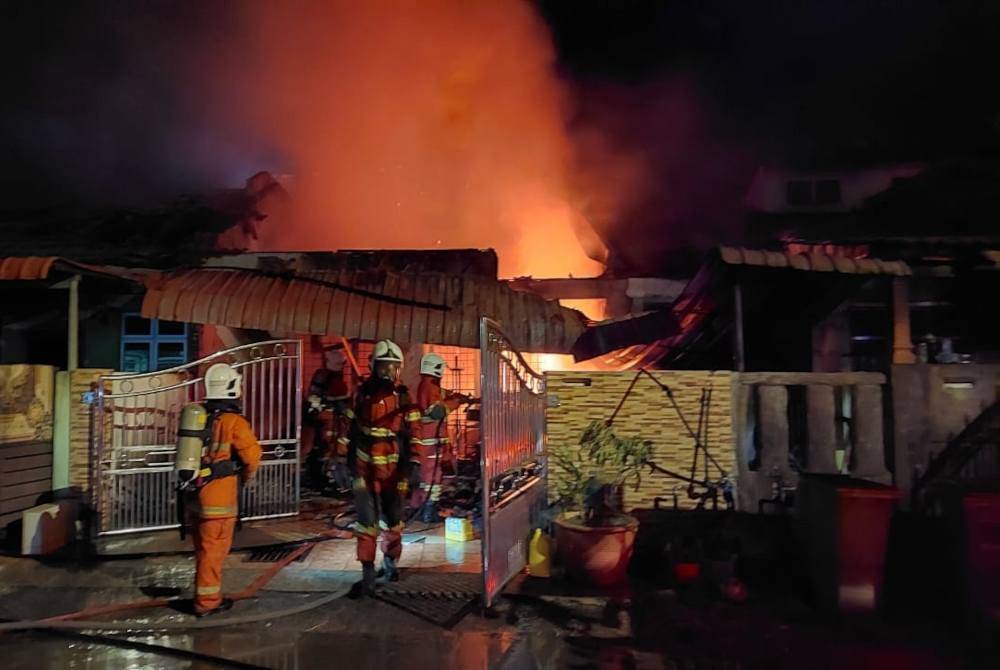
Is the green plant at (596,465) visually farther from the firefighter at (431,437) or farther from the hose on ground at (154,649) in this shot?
the hose on ground at (154,649)

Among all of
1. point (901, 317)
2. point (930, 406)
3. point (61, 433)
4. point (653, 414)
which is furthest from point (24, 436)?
point (901, 317)

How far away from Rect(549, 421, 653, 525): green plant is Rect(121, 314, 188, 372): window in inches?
291

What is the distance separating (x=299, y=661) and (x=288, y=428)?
4.39 metres

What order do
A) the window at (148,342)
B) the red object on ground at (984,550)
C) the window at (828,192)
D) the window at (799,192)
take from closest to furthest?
1. the red object on ground at (984,550)
2. the window at (148,342)
3. the window at (828,192)
4. the window at (799,192)

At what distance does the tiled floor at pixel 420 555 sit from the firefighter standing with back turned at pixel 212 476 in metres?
1.34

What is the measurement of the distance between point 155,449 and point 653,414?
18.7 ft

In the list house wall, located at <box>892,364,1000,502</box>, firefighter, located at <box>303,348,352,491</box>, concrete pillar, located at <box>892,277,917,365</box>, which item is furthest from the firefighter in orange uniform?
concrete pillar, located at <box>892,277,917,365</box>

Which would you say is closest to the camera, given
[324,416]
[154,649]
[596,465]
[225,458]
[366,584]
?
[154,649]

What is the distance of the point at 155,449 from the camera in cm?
774

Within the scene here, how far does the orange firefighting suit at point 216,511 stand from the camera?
17.3 ft

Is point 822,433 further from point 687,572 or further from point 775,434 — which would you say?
point 687,572

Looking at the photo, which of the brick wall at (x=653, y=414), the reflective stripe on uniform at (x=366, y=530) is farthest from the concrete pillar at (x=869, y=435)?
the reflective stripe on uniform at (x=366, y=530)

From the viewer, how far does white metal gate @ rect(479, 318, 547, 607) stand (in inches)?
208

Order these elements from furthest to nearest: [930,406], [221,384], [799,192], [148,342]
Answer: [799,192]
[148,342]
[930,406]
[221,384]
